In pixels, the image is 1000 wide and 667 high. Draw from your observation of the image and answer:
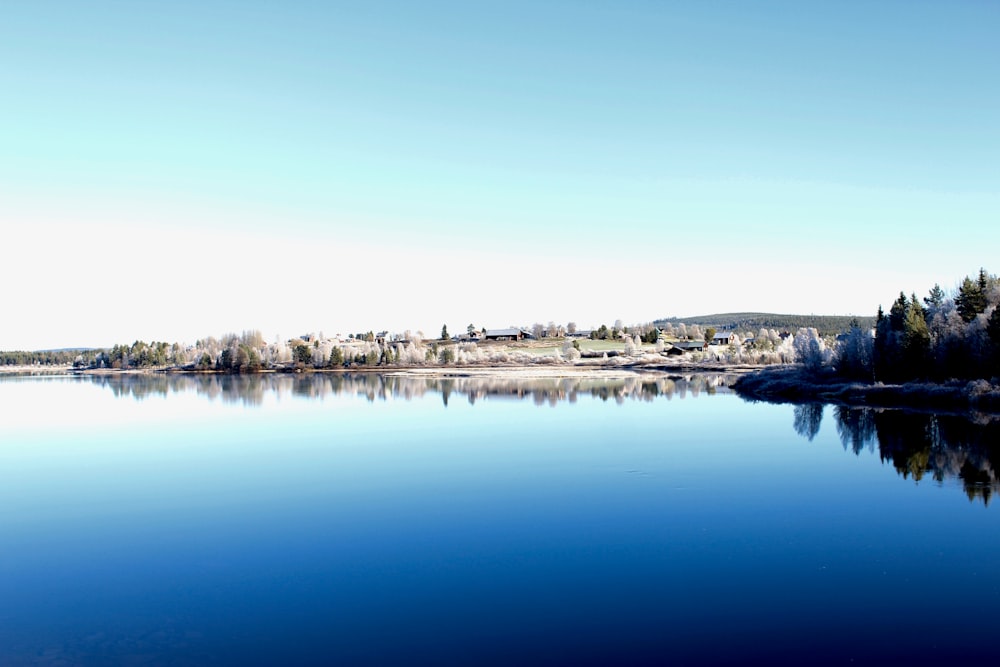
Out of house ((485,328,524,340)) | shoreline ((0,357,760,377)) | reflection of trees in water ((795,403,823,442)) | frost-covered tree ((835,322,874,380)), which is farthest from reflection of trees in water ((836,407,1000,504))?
house ((485,328,524,340))

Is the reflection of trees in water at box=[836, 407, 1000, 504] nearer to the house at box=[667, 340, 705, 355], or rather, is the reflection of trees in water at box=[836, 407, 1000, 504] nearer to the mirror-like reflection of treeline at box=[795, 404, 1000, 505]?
the mirror-like reflection of treeline at box=[795, 404, 1000, 505]

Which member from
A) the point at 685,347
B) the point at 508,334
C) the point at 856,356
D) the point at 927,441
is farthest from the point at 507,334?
the point at 927,441

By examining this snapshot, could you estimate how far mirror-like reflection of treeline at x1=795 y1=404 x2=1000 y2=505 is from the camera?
2047cm

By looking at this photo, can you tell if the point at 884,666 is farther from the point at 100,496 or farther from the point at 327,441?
the point at 327,441

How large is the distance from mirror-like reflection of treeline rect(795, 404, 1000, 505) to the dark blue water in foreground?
0.73ft

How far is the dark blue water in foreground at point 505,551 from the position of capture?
9375 mm

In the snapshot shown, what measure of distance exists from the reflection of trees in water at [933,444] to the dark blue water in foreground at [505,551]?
0.68ft

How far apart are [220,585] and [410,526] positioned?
447cm

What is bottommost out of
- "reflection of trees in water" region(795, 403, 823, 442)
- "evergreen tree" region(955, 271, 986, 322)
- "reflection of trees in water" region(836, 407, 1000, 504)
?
"reflection of trees in water" region(795, 403, 823, 442)

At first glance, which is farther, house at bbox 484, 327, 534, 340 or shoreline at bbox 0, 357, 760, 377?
house at bbox 484, 327, 534, 340

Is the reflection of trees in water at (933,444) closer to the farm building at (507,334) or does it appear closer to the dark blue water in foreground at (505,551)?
the dark blue water in foreground at (505,551)

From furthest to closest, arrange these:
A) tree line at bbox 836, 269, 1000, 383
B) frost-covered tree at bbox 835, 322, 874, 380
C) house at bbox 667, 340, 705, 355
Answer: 1. house at bbox 667, 340, 705, 355
2. frost-covered tree at bbox 835, 322, 874, 380
3. tree line at bbox 836, 269, 1000, 383

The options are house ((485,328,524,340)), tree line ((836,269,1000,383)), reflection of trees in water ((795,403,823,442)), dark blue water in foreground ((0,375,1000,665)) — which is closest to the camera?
dark blue water in foreground ((0,375,1000,665))

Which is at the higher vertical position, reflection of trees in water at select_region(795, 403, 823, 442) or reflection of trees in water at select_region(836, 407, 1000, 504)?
reflection of trees in water at select_region(836, 407, 1000, 504)
